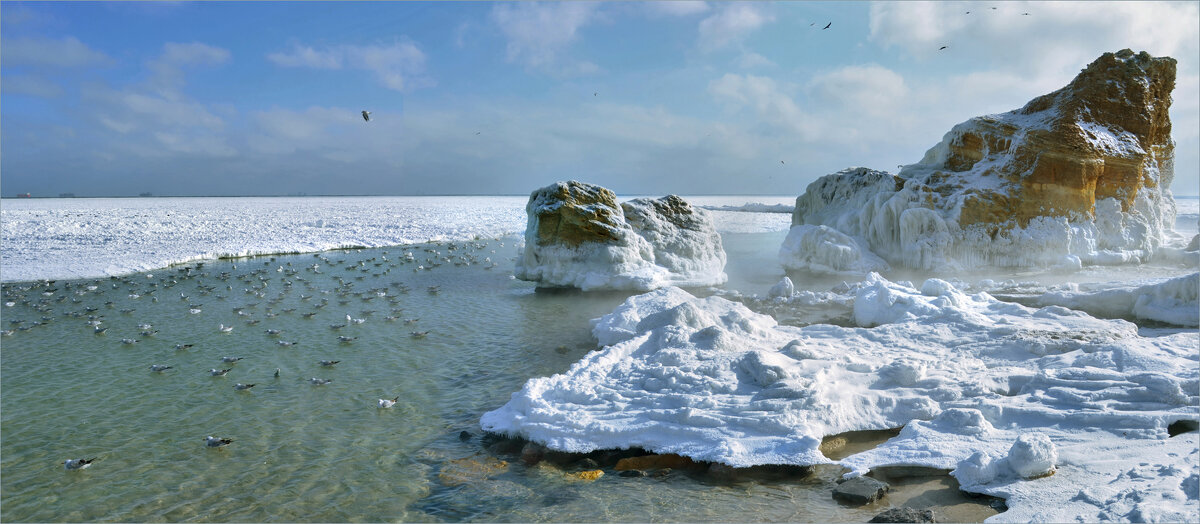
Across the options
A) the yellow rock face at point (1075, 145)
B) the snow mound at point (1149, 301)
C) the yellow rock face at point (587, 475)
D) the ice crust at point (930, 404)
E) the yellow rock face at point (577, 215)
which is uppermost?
the yellow rock face at point (1075, 145)

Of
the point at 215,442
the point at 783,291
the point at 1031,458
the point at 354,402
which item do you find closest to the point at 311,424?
the point at 354,402

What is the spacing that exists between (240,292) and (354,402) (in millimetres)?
11626

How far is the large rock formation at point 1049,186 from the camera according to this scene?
2031cm

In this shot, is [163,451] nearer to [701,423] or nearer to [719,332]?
[701,423]

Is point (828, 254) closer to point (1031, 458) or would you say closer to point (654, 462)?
point (1031, 458)

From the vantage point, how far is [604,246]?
59.8 ft

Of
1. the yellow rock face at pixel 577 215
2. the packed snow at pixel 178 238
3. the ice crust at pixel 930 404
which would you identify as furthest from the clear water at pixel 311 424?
the packed snow at pixel 178 238

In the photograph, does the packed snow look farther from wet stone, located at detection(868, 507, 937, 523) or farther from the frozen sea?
A: wet stone, located at detection(868, 507, 937, 523)

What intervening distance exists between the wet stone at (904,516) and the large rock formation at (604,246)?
41.2 ft

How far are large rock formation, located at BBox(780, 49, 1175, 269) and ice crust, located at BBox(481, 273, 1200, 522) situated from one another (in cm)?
1089

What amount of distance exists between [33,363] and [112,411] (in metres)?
3.93

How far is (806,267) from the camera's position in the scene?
22125 millimetres

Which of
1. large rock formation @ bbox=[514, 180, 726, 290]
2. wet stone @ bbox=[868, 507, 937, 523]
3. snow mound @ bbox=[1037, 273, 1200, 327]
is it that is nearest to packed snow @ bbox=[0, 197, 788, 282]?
large rock formation @ bbox=[514, 180, 726, 290]

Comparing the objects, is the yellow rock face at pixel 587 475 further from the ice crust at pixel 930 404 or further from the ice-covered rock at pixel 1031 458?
the ice-covered rock at pixel 1031 458
